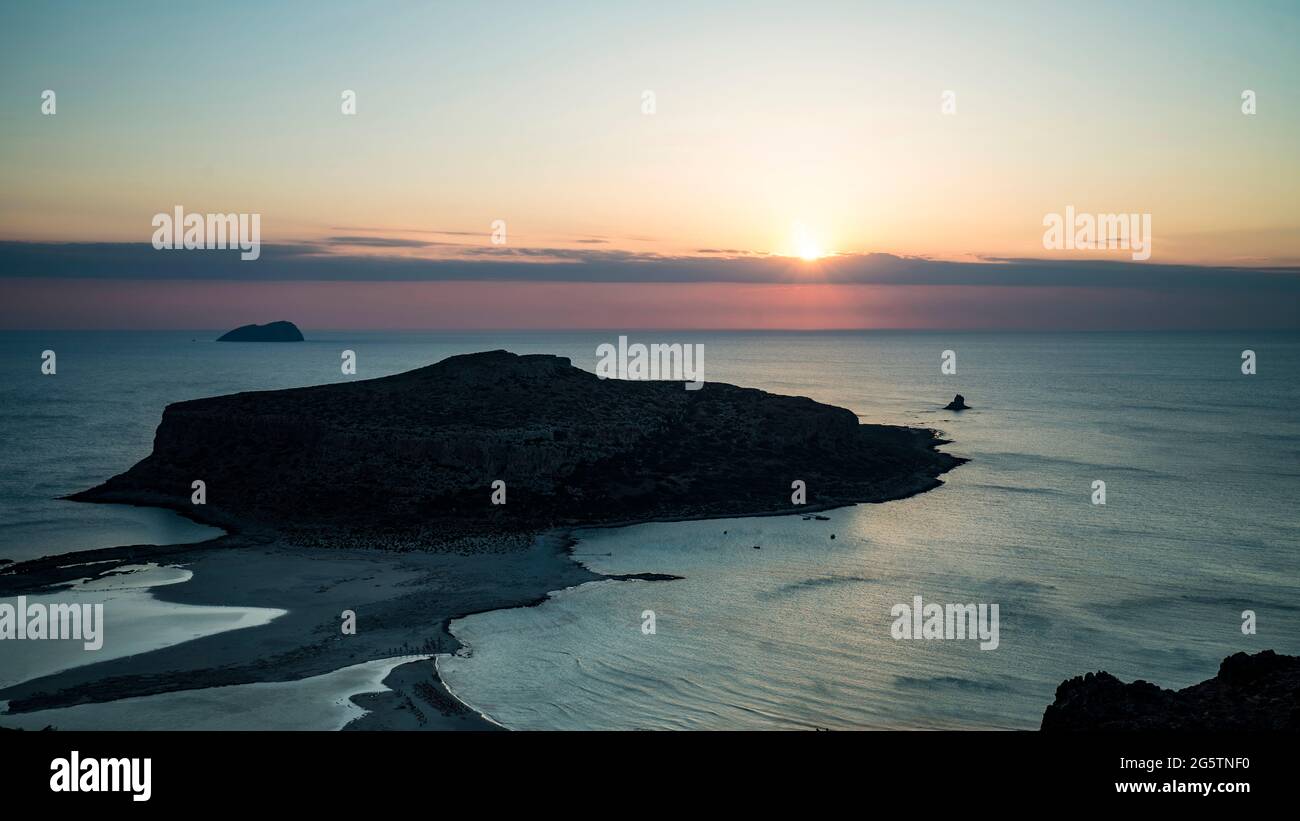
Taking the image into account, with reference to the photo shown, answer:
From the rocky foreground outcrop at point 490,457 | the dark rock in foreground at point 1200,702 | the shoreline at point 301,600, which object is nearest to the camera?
the dark rock in foreground at point 1200,702

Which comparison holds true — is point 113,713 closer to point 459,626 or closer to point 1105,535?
point 459,626

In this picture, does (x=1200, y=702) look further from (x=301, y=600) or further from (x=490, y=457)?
(x=490, y=457)

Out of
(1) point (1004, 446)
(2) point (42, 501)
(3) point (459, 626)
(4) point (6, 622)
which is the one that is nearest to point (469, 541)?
(3) point (459, 626)

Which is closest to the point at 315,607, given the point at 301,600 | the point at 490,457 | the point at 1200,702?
the point at 301,600

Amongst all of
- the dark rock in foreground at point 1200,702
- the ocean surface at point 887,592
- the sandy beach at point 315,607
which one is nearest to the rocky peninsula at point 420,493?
the sandy beach at point 315,607

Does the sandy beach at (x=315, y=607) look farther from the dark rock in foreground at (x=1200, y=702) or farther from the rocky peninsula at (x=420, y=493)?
the dark rock in foreground at (x=1200, y=702)
